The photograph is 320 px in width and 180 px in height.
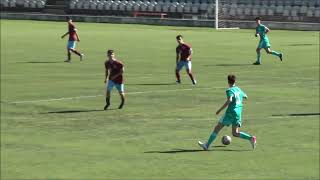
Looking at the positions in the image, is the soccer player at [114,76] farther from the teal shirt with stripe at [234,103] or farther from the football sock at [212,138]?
the teal shirt with stripe at [234,103]

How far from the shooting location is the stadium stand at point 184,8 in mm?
78562

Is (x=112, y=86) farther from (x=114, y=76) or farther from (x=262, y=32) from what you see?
(x=262, y=32)

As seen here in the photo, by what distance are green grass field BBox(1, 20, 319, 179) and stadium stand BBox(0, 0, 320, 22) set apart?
26.6 metres

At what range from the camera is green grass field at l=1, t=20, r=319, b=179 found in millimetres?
19297

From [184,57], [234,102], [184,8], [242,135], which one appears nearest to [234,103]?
[234,102]

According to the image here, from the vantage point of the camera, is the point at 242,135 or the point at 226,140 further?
the point at 226,140

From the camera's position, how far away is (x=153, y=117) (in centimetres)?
2669

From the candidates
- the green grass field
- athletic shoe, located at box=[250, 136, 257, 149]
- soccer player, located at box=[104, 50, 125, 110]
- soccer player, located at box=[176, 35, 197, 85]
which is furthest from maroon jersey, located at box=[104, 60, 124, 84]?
athletic shoe, located at box=[250, 136, 257, 149]

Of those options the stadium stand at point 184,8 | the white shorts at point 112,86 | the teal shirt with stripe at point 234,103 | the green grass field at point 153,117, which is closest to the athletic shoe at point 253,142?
the green grass field at point 153,117

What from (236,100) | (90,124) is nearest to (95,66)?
(90,124)

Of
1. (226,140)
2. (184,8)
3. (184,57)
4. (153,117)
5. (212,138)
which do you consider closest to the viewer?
(212,138)

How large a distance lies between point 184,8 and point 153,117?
59.3 meters

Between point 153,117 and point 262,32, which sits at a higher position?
point 153,117

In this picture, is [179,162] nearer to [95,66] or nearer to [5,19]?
[95,66]
